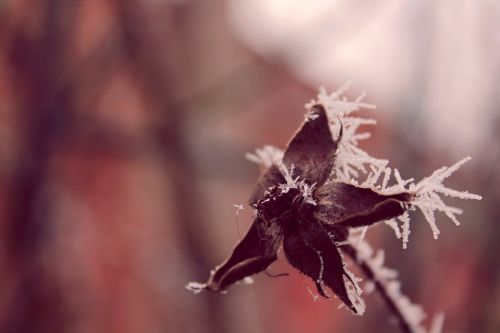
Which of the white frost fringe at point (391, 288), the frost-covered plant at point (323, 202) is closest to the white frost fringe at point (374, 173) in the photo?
the frost-covered plant at point (323, 202)

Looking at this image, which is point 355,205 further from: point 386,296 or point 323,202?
point 386,296

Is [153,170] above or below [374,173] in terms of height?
above

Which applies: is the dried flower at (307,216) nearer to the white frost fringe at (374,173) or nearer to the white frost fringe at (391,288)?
the white frost fringe at (374,173)

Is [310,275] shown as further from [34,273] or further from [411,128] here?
[34,273]

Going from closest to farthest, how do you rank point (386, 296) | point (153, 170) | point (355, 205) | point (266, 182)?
point (355, 205) → point (266, 182) → point (386, 296) → point (153, 170)

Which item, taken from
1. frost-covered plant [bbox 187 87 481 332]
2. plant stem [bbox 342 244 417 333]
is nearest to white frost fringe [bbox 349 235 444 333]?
plant stem [bbox 342 244 417 333]

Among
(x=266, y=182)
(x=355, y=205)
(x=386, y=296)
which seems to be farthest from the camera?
(x=386, y=296)

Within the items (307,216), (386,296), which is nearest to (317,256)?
(307,216)

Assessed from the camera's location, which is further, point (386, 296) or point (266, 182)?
point (386, 296)
